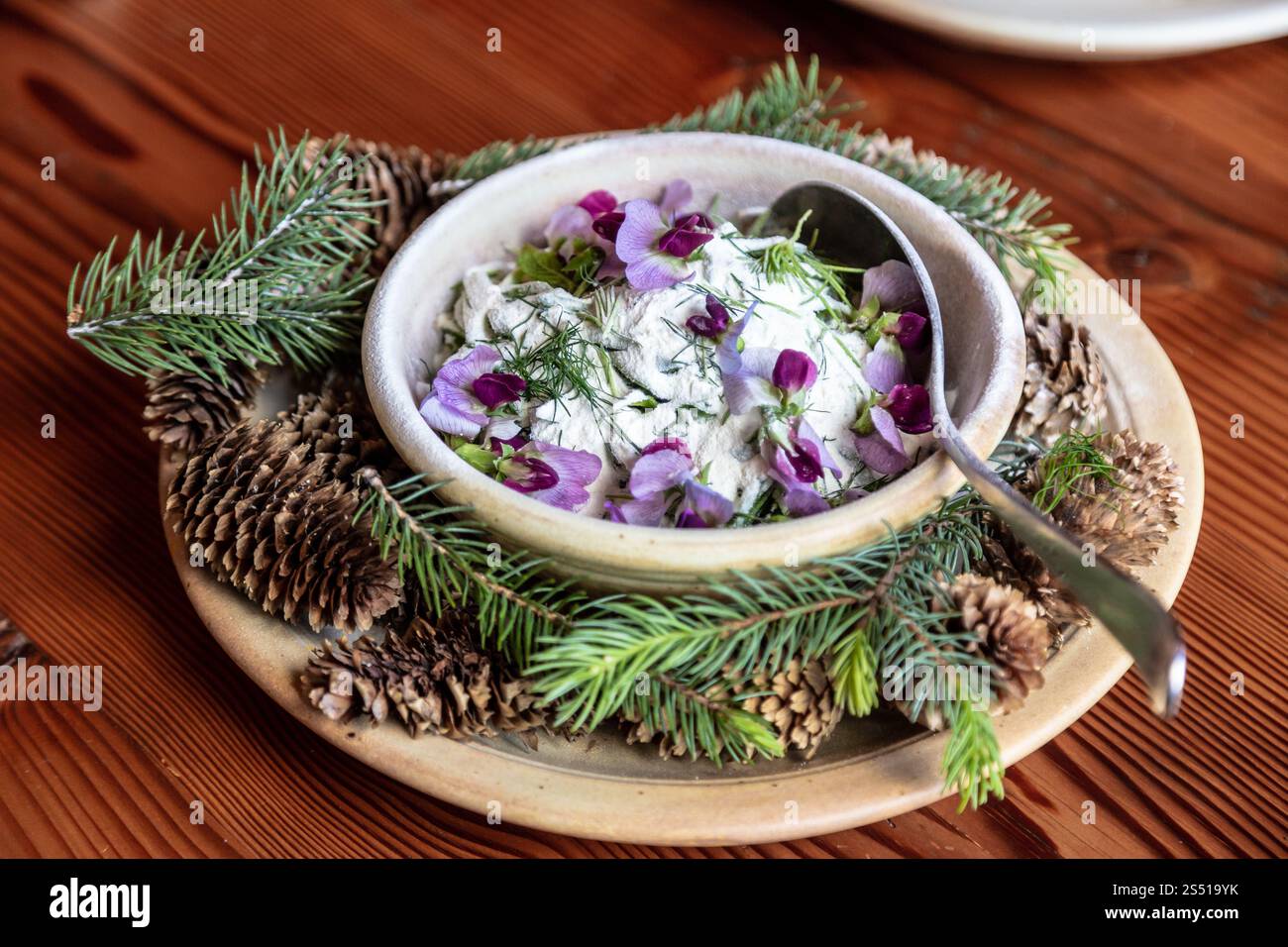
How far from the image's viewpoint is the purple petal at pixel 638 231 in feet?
2.73

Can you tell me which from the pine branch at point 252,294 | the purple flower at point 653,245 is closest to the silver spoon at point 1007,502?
the purple flower at point 653,245

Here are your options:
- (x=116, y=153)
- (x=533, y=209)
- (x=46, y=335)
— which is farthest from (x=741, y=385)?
(x=116, y=153)

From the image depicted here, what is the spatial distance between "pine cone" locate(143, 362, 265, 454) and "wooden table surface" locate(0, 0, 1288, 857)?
112 millimetres

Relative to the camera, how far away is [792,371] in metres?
0.75

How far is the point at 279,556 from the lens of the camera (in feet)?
2.46

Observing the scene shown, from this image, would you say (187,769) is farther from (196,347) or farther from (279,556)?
(196,347)

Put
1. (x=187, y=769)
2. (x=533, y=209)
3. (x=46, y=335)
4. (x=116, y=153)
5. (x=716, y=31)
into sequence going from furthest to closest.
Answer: (x=716, y=31)
(x=116, y=153)
(x=46, y=335)
(x=533, y=209)
(x=187, y=769)

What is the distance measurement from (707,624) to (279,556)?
286mm

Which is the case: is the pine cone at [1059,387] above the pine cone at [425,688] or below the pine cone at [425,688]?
above

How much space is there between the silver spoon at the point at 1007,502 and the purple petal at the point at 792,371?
88 mm

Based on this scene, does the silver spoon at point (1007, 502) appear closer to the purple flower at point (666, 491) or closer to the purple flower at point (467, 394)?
the purple flower at point (666, 491)

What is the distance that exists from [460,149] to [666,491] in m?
0.66

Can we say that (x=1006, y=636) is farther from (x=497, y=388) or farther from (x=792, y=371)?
(x=497, y=388)

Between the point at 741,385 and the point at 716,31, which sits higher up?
the point at 716,31
